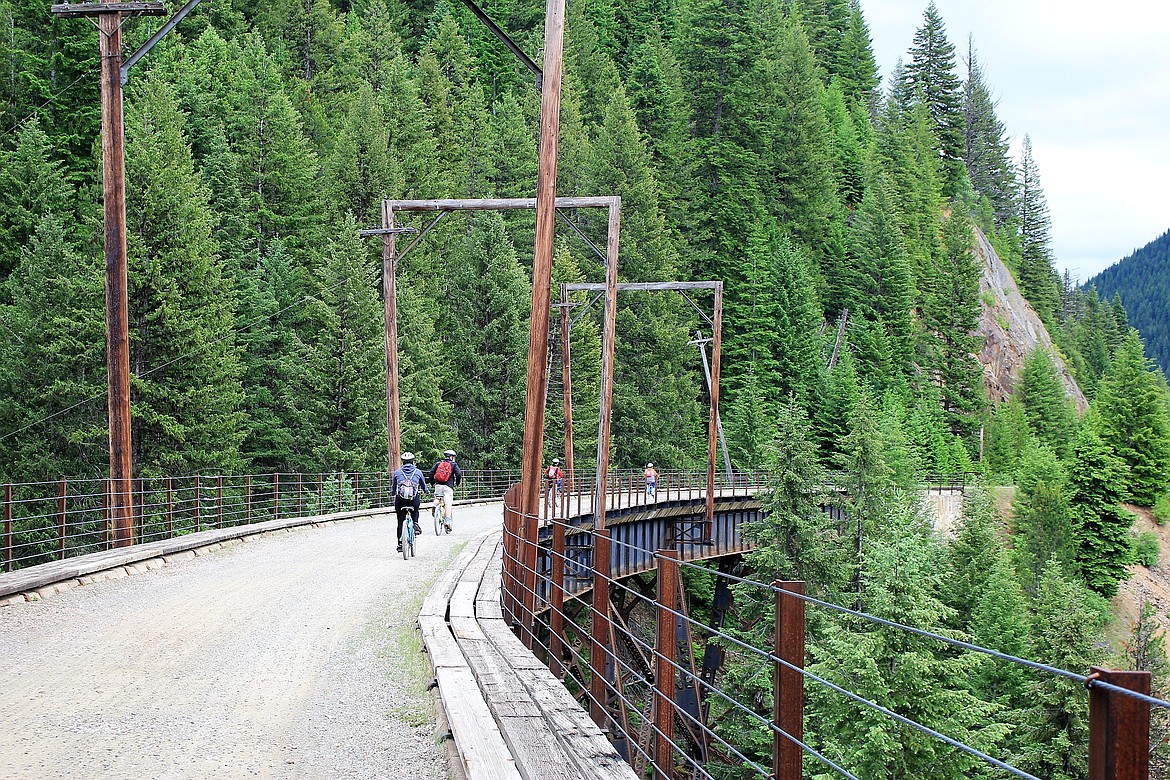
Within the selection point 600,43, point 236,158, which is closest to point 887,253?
point 600,43

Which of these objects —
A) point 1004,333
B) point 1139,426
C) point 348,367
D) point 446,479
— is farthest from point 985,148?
point 446,479

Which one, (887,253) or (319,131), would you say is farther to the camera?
(887,253)

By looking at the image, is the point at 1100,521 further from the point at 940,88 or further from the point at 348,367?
the point at 940,88

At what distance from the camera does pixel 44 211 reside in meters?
48.0

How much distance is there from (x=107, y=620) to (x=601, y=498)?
54.5ft

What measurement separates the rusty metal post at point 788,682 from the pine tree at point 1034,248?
4993 inches

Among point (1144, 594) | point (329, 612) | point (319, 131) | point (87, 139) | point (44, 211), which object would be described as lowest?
point (1144, 594)

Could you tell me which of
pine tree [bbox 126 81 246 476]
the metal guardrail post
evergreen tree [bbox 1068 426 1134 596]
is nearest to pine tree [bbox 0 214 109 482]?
pine tree [bbox 126 81 246 476]

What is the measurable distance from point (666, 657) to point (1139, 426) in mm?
70090

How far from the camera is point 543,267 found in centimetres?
1427


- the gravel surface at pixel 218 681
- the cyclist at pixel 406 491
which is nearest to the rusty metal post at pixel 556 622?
the gravel surface at pixel 218 681

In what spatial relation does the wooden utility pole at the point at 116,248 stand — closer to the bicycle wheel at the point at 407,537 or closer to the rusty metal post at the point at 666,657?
the bicycle wheel at the point at 407,537

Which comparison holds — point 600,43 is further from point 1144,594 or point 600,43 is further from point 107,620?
point 107,620

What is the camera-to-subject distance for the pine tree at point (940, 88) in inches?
4592
